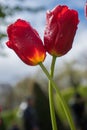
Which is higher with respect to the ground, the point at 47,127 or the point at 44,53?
the point at 47,127

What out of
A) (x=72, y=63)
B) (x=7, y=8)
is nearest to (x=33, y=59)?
(x=7, y=8)

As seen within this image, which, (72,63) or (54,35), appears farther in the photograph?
(72,63)

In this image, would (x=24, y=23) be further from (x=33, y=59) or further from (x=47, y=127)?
(x=47, y=127)

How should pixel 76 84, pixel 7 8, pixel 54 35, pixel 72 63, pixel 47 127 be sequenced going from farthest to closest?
pixel 72 63 < pixel 76 84 < pixel 47 127 < pixel 7 8 < pixel 54 35
